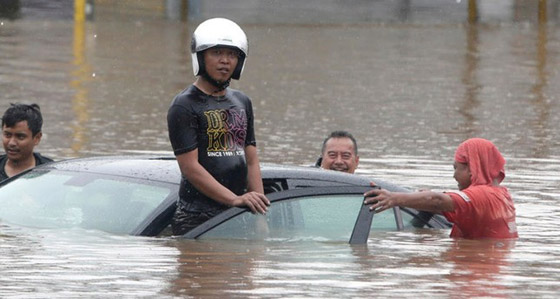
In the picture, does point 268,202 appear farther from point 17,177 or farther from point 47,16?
point 47,16

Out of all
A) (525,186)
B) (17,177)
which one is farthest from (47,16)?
(17,177)

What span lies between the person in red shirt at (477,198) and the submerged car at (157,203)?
0.59 m

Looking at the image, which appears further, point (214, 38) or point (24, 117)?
point (24, 117)

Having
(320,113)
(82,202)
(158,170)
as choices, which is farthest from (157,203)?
(320,113)

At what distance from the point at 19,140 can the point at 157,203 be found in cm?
228

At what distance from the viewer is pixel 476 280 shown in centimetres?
799

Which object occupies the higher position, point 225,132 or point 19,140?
point 225,132

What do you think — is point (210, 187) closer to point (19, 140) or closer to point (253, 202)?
point (253, 202)

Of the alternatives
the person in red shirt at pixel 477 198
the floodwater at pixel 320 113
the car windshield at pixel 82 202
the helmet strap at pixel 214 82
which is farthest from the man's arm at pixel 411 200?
the car windshield at pixel 82 202

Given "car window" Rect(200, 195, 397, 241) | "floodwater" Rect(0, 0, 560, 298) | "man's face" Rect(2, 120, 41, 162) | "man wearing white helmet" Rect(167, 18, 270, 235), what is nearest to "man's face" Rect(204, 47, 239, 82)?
"man wearing white helmet" Rect(167, 18, 270, 235)

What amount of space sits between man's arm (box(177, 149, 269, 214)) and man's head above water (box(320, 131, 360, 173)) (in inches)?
115

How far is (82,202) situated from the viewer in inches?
345

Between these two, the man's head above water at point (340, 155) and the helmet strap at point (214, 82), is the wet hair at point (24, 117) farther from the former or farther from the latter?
the helmet strap at point (214, 82)

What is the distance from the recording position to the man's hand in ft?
27.3
